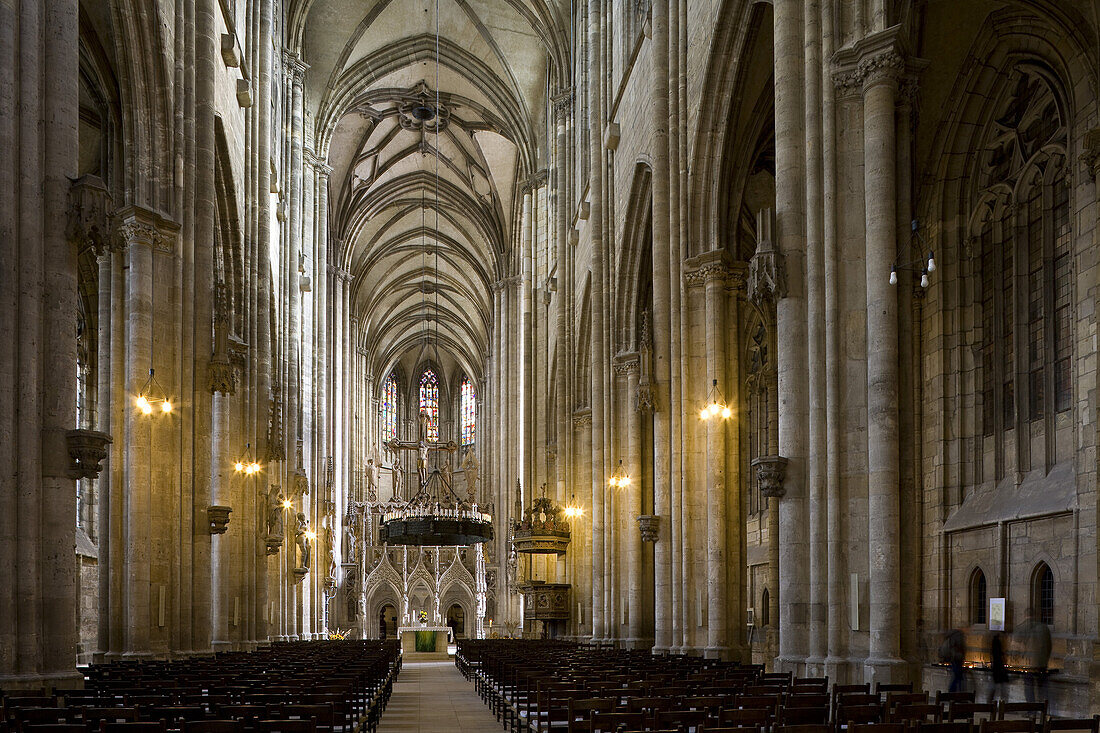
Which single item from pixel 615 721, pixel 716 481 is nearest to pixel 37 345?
pixel 615 721

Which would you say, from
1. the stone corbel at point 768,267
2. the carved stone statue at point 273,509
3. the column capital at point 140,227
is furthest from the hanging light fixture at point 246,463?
the stone corbel at point 768,267

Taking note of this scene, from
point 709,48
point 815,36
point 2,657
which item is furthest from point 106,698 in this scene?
point 709,48

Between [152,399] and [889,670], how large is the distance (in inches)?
550

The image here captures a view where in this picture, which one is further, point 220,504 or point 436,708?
point 220,504

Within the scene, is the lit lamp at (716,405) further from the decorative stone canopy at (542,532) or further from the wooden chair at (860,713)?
the decorative stone canopy at (542,532)

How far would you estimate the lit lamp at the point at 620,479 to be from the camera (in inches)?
1238

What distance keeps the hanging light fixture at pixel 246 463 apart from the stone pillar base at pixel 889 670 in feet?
64.6

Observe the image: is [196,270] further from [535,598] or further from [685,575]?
[535,598]

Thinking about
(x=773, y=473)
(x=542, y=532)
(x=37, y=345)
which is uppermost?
(x=37, y=345)

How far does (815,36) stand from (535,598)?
28618 mm

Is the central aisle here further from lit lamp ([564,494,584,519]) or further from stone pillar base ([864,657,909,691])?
lit lamp ([564,494,584,519])

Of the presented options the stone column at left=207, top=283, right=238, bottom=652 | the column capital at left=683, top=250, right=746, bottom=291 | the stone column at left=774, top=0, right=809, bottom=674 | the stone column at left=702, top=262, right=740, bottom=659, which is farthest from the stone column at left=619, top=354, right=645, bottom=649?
the stone column at left=774, top=0, right=809, bottom=674

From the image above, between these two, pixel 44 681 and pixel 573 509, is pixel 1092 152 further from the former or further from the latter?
pixel 573 509

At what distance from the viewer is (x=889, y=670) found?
1476 cm
